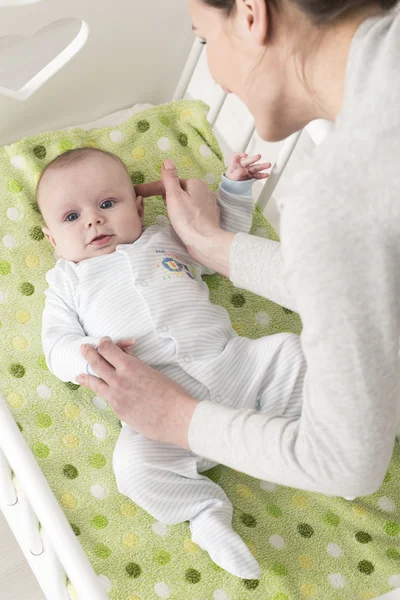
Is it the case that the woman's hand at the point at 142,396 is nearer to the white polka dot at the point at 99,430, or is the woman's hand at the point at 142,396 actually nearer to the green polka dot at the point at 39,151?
the white polka dot at the point at 99,430

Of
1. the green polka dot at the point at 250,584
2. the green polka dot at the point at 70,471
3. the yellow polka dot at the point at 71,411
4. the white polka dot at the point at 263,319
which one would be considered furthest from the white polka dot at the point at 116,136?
the green polka dot at the point at 250,584

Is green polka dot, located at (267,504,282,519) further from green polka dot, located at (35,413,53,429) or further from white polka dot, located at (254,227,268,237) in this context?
white polka dot, located at (254,227,268,237)

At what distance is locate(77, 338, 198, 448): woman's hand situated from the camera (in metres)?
1.02

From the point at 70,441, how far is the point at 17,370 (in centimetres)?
16

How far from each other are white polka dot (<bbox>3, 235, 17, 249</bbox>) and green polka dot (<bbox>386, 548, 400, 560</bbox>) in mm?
855

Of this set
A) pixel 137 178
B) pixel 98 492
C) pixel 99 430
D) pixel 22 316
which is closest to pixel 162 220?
pixel 137 178

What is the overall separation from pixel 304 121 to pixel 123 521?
676 mm

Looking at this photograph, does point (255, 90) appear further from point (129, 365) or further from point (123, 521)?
point (123, 521)

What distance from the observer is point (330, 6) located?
26.5 inches

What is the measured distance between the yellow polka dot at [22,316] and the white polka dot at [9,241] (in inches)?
5.4

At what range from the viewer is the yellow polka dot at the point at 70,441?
1.26 metres

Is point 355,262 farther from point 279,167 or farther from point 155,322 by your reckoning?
point 279,167

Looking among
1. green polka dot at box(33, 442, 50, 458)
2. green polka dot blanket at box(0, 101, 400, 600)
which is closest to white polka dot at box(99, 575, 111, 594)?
green polka dot blanket at box(0, 101, 400, 600)

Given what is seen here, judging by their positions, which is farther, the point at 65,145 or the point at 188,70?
the point at 188,70
